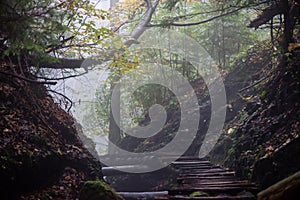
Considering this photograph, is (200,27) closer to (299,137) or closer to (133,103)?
(133,103)

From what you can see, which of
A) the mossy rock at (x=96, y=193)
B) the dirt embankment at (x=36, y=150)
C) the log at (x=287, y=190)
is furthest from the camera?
the mossy rock at (x=96, y=193)

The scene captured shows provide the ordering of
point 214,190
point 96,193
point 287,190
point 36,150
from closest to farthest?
1. point 287,190
2. point 214,190
3. point 96,193
4. point 36,150

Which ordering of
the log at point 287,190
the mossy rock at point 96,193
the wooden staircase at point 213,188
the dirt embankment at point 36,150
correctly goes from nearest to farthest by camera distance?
the log at point 287,190
the wooden staircase at point 213,188
the dirt embankment at point 36,150
the mossy rock at point 96,193

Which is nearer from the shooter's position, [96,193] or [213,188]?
[213,188]

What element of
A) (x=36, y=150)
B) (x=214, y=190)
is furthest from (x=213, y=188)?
(x=36, y=150)

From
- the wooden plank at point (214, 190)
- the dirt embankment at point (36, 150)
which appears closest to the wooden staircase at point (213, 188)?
the wooden plank at point (214, 190)

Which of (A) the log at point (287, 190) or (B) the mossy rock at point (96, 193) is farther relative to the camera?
(B) the mossy rock at point (96, 193)

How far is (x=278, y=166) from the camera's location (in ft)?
14.9

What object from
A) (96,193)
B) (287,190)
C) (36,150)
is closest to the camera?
(287,190)

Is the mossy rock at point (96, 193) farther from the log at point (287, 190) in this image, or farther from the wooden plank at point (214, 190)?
the log at point (287, 190)

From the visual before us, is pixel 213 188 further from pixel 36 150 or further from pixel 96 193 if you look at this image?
pixel 36 150

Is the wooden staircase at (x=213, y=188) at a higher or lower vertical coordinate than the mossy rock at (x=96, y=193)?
higher

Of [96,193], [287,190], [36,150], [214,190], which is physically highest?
[287,190]

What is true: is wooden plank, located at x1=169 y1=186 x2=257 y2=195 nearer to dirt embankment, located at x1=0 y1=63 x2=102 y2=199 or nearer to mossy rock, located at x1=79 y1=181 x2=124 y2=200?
mossy rock, located at x1=79 y1=181 x2=124 y2=200
